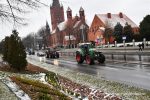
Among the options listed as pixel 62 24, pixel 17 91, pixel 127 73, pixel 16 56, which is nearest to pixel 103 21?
pixel 62 24

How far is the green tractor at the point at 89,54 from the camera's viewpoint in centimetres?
3975

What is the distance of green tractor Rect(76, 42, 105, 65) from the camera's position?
39.8m

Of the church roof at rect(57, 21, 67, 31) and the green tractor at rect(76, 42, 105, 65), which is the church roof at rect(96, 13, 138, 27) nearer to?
the church roof at rect(57, 21, 67, 31)

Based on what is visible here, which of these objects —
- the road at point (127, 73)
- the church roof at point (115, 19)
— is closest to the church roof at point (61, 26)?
the church roof at point (115, 19)

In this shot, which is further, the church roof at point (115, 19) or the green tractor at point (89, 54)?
the church roof at point (115, 19)

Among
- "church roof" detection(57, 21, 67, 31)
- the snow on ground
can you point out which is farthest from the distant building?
the snow on ground

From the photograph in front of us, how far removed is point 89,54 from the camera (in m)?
40.6

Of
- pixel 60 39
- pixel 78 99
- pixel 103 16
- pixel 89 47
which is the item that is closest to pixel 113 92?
A: pixel 78 99

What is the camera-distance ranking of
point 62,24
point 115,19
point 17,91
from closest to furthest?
point 17,91 < point 115,19 < point 62,24

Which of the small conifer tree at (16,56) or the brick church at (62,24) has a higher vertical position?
the brick church at (62,24)

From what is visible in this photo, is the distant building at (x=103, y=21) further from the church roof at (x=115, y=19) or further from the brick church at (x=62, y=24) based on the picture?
the brick church at (x=62, y=24)

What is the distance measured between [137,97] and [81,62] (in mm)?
28797

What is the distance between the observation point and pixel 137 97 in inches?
571

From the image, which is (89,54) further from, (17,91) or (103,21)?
(103,21)
